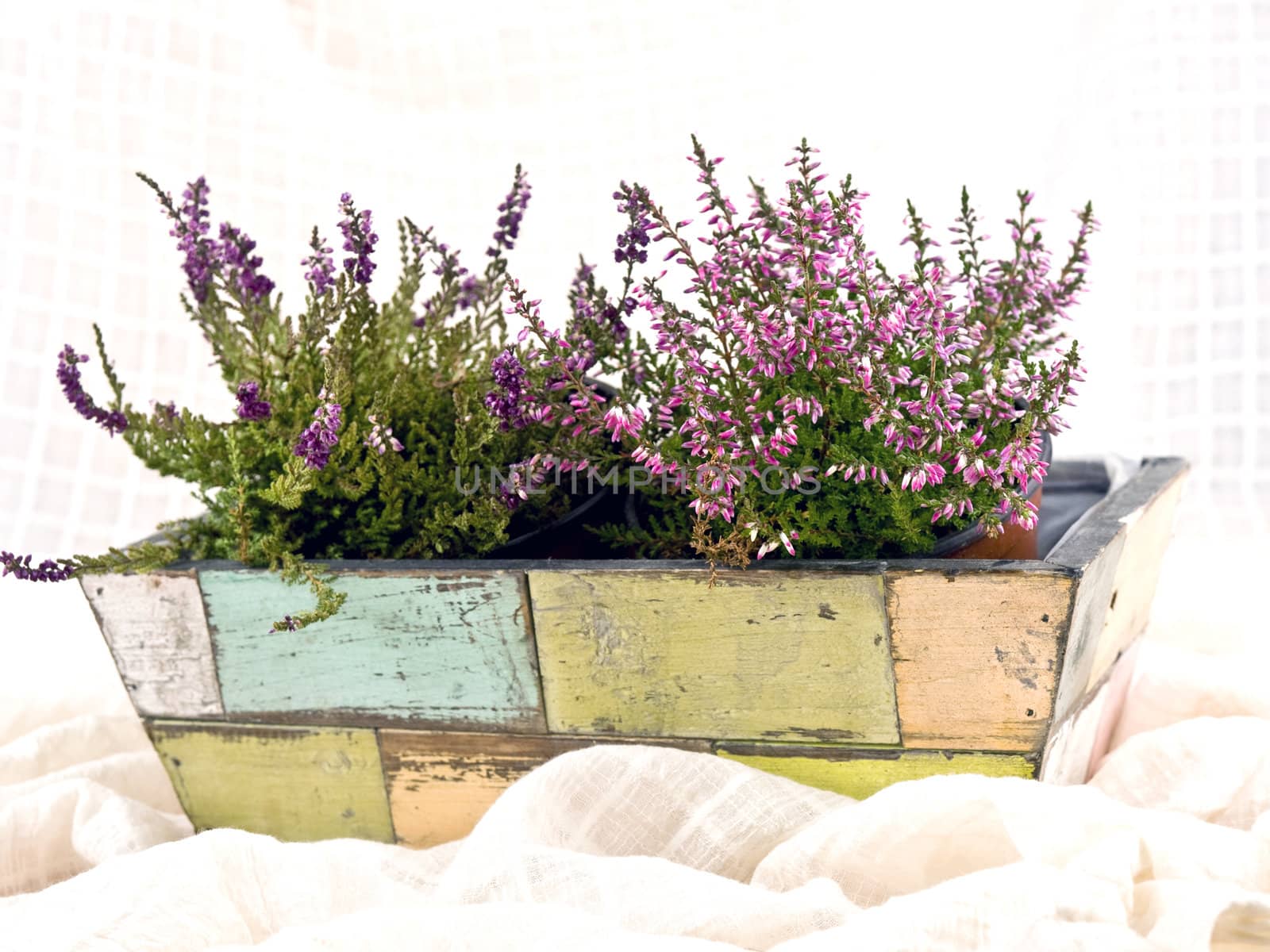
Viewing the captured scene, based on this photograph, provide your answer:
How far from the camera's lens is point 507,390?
1.27 metres

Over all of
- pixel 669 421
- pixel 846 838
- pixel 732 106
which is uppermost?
pixel 732 106

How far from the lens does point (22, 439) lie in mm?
2438

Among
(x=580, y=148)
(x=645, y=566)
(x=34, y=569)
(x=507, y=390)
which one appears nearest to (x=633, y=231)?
(x=507, y=390)

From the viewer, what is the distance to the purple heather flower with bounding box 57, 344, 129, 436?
1.40m

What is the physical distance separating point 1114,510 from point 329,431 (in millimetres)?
732

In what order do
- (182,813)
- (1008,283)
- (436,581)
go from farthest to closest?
1. (182,813)
2. (1008,283)
3. (436,581)

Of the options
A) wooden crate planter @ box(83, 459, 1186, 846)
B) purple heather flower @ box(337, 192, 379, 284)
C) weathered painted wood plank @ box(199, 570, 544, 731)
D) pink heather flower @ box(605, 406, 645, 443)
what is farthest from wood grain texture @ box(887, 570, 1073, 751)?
purple heather flower @ box(337, 192, 379, 284)

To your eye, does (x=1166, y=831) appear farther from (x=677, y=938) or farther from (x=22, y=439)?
(x=22, y=439)

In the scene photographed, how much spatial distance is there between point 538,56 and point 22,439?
110 centimetres

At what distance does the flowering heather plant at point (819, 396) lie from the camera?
1150 millimetres

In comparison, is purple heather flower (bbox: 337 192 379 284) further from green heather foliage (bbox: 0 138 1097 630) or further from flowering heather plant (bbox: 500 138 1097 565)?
flowering heather plant (bbox: 500 138 1097 565)

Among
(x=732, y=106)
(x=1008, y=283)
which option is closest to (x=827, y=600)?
(x=1008, y=283)

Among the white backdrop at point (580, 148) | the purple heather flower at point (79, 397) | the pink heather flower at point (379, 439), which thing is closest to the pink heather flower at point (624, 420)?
the pink heather flower at point (379, 439)

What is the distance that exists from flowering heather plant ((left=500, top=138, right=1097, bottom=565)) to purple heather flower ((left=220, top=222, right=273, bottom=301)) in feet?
1.08
